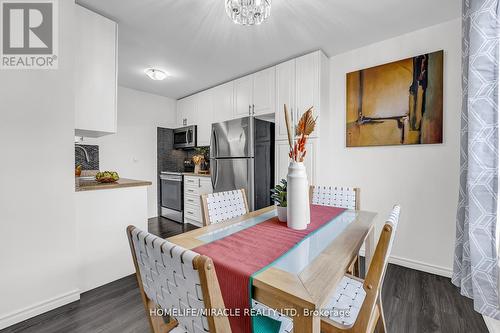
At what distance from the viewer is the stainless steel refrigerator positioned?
2967 mm

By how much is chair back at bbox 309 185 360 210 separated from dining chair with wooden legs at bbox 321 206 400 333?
732 millimetres

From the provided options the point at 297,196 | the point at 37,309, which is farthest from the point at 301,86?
the point at 37,309

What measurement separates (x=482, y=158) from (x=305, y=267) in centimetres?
140

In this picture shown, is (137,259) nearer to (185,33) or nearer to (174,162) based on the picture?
(185,33)

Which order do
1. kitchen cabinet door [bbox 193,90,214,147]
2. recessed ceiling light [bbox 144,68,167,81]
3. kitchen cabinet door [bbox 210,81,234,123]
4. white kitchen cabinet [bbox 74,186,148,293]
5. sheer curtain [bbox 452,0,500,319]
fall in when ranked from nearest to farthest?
1. sheer curtain [bbox 452,0,500,319]
2. white kitchen cabinet [bbox 74,186,148,293]
3. recessed ceiling light [bbox 144,68,167,81]
4. kitchen cabinet door [bbox 210,81,234,123]
5. kitchen cabinet door [bbox 193,90,214,147]

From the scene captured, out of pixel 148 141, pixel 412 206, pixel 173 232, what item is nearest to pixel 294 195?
pixel 412 206

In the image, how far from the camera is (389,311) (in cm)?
159

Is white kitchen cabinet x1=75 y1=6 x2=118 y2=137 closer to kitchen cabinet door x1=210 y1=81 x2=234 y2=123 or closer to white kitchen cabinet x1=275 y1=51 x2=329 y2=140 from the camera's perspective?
kitchen cabinet door x1=210 y1=81 x2=234 y2=123

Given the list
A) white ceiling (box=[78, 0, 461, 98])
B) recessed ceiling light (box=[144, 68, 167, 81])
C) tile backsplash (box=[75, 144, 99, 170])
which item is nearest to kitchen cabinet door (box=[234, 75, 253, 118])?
white ceiling (box=[78, 0, 461, 98])

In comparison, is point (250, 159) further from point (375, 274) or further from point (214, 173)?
point (375, 274)

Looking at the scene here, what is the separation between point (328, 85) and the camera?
9.05ft

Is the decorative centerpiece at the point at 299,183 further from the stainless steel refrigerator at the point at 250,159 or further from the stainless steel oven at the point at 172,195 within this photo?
the stainless steel oven at the point at 172,195

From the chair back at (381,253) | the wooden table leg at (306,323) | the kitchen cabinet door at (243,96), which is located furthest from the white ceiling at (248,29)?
the wooden table leg at (306,323)

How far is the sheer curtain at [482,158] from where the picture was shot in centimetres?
128
